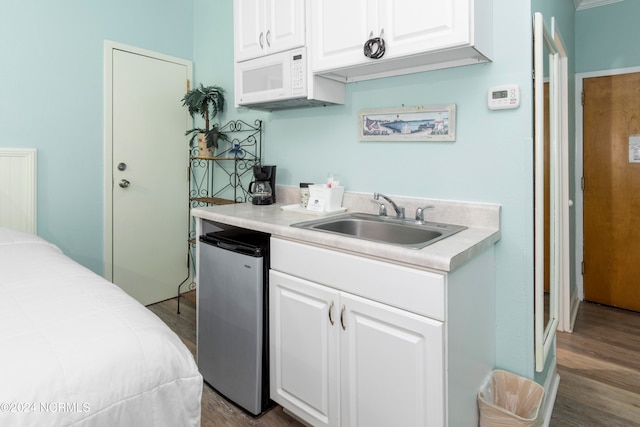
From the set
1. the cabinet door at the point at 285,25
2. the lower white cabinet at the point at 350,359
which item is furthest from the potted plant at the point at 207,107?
the lower white cabinet at the point at 350,359

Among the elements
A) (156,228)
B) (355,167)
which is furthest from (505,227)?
(156,228)

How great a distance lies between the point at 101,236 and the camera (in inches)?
113

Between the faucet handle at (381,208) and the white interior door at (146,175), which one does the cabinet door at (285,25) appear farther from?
the white interior door at (146,175)

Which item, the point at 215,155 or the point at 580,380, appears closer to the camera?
the point at 580,380

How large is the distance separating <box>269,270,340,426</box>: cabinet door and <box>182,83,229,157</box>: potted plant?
149 centimetres

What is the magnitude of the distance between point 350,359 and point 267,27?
178 centimetres

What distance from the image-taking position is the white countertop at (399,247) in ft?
4.20

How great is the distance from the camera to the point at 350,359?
1.48 meters

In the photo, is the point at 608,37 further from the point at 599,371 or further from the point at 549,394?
the point at 549,394

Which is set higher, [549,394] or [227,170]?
[227,170]

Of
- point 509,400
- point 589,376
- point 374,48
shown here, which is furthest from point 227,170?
point 589,376

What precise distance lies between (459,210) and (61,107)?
2.63m

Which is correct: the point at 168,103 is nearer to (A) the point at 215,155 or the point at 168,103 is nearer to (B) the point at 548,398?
(A) the point at 215,155

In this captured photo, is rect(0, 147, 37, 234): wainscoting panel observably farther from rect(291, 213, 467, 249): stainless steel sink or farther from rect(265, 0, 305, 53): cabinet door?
rect(291, 213, 467, 249): stainless steel sink
